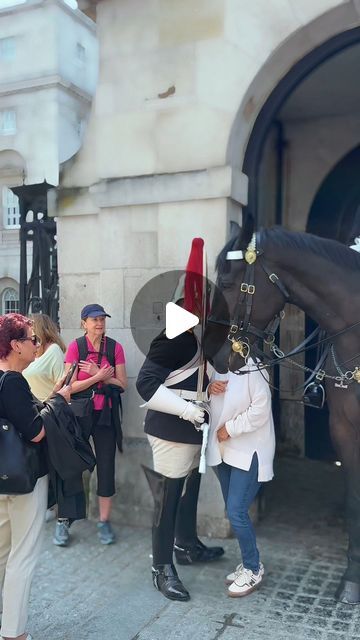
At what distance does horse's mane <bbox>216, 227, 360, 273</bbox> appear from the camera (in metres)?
3.07

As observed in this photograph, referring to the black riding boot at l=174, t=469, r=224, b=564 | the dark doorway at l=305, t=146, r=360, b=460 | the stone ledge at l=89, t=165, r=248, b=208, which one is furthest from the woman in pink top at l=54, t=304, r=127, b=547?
the dark doorway at l=305, t=146, r=360, b=460

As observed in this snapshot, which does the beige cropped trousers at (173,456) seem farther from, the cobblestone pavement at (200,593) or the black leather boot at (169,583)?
the cobblestone pavement at (200,593)

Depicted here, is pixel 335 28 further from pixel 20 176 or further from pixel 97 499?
pixel 20 176

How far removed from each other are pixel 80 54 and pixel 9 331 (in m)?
21.5

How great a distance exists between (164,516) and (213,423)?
24.0 inches

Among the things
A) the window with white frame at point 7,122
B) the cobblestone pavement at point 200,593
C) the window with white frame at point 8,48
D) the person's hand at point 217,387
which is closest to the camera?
the cobblestone pavement at point 200,593

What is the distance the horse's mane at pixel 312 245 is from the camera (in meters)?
3.08

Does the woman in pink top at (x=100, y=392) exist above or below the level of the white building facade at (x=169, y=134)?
below

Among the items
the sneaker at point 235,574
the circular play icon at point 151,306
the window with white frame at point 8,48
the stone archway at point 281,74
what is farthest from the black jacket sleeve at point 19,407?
the window with white frame at point 8,48

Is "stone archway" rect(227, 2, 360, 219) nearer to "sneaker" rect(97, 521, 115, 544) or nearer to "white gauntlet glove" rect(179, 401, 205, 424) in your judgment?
"white gauntlet glove" rect(179, 401, 205, 424)

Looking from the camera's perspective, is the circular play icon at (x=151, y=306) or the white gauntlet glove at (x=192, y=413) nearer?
the white gauntlet glove at (x=192, y=413)

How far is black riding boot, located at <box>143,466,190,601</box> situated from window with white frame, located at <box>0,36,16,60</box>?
2149 cm

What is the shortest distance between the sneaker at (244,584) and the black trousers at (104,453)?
1.20 metres

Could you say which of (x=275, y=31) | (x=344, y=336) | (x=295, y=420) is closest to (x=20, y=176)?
(x=295, y=420)
